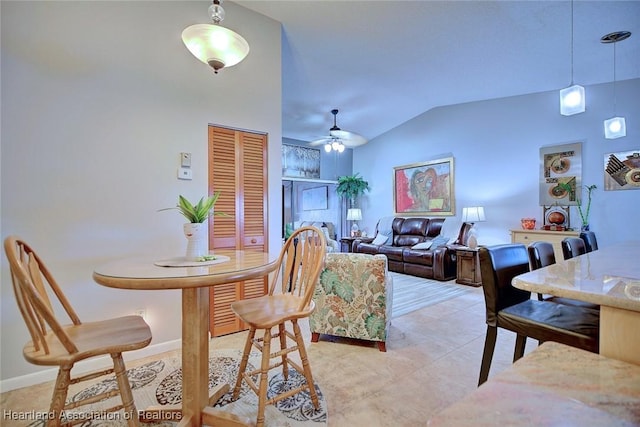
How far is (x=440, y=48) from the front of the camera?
139 inches

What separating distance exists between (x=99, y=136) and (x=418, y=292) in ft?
13.1

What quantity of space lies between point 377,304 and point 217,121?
2105 mm

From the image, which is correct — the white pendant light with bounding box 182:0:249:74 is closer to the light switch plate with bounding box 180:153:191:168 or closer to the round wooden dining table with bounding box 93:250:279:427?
the light switch plate with bounding box 180:153:191:168

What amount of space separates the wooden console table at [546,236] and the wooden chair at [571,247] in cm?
225

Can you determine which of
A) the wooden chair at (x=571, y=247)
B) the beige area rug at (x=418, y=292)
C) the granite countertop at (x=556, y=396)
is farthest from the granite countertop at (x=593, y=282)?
the beige area rug at (x=418, y=292)

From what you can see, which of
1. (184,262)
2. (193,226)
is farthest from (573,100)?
(184,262)

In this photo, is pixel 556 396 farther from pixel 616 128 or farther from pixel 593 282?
pixel 616 128

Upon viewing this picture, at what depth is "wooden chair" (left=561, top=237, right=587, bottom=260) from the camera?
210cm

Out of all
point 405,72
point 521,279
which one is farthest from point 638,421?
point 405,72

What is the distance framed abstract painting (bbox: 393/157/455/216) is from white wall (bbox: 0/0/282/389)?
179 inches

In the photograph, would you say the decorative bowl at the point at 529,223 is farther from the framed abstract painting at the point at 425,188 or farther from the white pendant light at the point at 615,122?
the white pendant light at the point at 615,122

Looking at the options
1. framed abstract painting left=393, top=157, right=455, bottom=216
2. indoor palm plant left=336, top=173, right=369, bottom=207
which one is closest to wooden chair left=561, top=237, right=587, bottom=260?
framed abstract painting left=393, top=157, right=455, bottom=216

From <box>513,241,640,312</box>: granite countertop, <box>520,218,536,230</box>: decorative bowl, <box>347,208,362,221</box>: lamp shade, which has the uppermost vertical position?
<box>347,208,362,221</box>: lamp shade

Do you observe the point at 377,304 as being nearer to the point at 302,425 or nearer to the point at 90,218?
the point at 302,425
